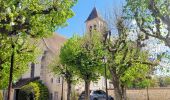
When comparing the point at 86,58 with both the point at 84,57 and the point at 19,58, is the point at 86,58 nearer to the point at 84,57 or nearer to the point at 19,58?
the point at 84,57

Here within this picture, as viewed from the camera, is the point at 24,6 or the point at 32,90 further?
the point at 32,90

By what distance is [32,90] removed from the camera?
4703cm

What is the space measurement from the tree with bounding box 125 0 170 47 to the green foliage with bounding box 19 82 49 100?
2897cm

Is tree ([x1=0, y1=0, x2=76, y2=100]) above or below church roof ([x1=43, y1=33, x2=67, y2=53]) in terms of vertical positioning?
below

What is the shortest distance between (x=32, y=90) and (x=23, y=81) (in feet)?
20.6

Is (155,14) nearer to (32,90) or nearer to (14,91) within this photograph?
(32,90)

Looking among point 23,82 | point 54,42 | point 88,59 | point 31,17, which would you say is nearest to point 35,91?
point 23,82

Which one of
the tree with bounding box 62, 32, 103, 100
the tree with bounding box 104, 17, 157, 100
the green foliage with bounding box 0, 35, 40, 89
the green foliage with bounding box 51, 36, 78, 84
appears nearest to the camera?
the green foliage with bounding box 0, 35, 40, 89

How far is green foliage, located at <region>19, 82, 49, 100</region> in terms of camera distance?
46.8m

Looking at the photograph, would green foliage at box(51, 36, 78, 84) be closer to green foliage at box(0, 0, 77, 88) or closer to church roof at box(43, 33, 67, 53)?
church roof at box(43, 33, 67, 53)

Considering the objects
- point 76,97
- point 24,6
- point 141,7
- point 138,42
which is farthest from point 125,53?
point 76,97

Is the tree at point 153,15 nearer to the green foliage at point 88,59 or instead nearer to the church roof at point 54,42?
the green foliage at point 88,59

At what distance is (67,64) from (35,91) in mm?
9567

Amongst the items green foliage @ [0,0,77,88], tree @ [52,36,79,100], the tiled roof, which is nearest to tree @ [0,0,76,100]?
green foliage @ [0,0,77,88]
